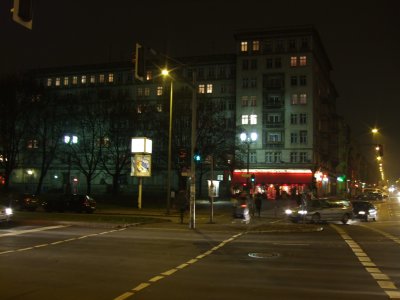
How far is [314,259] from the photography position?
1432cm

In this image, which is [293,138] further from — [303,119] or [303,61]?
[303,61]

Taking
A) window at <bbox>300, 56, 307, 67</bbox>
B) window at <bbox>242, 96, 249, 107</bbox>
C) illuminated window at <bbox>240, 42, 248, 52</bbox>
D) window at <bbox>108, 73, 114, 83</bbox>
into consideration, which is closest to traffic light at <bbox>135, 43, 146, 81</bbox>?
window at <bbox>242, 96, 249, 107</bbox>

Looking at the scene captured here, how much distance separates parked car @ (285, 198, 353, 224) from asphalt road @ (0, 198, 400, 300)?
32.3 feet

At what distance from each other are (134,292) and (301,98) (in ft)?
248

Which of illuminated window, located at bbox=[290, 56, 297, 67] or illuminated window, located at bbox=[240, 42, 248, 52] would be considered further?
illuminated window, located at bbox=[240, 42, 248, 52]

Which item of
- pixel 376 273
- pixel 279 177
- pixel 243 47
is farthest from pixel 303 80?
pixel 376 273

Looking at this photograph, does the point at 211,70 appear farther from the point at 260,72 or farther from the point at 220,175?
the point at 220,175

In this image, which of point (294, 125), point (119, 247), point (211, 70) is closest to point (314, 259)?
point (119, 247)

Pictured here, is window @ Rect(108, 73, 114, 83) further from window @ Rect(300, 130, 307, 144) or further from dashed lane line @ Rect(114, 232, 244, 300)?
dashed lane line @ Rect(114, 232, 244, 300)

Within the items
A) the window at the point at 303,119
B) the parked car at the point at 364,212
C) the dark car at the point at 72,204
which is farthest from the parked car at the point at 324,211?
the window at the point at 303,119

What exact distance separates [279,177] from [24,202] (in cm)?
4671

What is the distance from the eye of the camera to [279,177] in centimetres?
8006

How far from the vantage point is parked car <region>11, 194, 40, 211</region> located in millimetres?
41219

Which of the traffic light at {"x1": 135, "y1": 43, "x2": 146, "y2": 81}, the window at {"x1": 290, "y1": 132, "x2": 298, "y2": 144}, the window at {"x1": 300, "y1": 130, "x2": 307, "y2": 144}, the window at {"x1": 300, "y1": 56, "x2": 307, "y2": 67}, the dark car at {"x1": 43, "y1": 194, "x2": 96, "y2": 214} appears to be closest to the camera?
the traffic light at {"x1": 135, "y1": 43, "x2": 146, "y2": 81}
